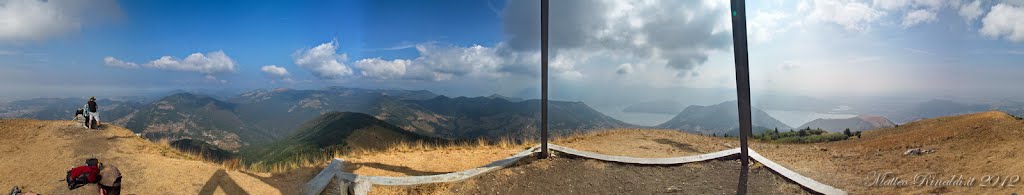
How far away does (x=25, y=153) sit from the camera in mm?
11453

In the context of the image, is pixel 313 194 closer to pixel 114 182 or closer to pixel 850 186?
pixel 114 182

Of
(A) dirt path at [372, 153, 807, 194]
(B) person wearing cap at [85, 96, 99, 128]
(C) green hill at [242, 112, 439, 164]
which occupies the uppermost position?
(B) person wearing cap at [85, 96, 99, 128]

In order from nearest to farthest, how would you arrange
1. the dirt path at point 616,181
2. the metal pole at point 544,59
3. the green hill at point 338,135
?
the dirt path at point 616,181, the metal pole at point 544,59, the green hill at point 338,135

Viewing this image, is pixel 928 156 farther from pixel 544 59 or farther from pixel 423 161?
pixel 423 161

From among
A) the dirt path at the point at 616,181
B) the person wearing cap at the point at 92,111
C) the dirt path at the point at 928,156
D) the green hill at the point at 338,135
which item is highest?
the person wearing cap at the point at 92,111

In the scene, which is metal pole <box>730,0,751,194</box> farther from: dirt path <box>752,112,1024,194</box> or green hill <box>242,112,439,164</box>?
green hill <box>242,112,439,164</box>

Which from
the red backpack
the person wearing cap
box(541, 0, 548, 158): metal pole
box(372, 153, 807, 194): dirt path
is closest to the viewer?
the red backpack

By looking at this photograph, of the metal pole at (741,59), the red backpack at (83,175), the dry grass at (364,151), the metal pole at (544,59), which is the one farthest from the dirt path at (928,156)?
the red backpack at (83,175)

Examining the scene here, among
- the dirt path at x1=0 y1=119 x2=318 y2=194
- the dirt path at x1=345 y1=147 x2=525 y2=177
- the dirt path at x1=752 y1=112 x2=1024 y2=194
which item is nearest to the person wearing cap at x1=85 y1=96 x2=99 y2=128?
the dirt path at x1=0 y1=119 x2=318 y2=194

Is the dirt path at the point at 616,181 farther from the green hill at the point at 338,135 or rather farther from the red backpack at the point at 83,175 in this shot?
the green hill at the point at 338,135

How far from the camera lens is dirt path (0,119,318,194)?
9.60 meters

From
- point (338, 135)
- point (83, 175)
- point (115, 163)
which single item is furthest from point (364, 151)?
point (338, 135)

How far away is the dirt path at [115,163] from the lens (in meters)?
9.60

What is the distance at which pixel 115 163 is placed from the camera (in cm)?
1066
